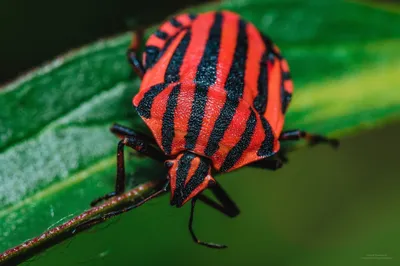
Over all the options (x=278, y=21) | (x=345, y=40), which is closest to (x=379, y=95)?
(x=345, y=40)

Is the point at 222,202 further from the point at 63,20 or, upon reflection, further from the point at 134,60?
the point at 63,20

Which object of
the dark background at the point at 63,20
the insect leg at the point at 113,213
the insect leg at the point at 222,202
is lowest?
the insect leg at the point at 222,202

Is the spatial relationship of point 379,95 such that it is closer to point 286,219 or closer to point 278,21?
point 278,21

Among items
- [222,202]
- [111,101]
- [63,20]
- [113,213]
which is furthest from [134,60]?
[63,20]

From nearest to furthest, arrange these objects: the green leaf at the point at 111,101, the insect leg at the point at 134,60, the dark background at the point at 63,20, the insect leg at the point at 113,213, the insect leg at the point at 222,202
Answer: the insect leg at the point at 113,213, the green leaf at the point at 111,101, the insect leg at the point at 222,202, the insect leg at the point at 134,60, the dark background at the point at 63,20

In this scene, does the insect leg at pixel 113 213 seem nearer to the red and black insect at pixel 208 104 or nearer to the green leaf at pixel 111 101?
the red and black insect at pixel 208 104

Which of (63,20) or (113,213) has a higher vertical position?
(63,20)

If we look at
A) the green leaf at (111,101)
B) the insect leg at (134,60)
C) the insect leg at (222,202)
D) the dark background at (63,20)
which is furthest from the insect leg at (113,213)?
the dark background at (63,20)
